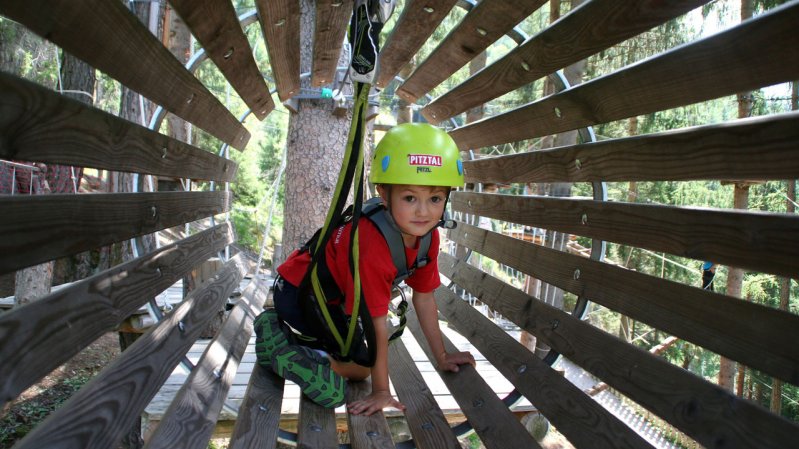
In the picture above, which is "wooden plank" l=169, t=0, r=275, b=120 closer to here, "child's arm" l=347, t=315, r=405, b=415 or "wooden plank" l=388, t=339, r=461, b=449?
"child's arm" l=347, t=315, r=405, b=415

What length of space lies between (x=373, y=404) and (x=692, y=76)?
6.27 feet

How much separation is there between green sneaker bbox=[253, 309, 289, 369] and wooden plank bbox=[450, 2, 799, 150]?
179 cm

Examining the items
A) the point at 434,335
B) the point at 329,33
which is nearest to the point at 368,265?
the point at 434,335

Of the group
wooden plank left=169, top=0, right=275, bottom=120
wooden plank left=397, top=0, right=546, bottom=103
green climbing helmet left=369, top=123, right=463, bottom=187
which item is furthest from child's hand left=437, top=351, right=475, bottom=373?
wooden plank left=169, top=0, right=275, bottom=120

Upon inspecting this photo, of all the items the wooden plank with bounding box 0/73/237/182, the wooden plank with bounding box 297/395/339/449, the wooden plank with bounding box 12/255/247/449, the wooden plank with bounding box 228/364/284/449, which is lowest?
the wooden plank with bounding box 297/395/339/449

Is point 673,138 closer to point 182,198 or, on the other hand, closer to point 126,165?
point 126,165

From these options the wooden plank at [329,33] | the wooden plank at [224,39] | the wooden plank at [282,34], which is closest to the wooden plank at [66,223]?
the wooden plank at [224,39]

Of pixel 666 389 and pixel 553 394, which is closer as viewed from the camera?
pixel 666 389

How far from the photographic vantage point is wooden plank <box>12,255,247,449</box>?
1573mm

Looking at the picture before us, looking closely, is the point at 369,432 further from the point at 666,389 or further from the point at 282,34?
the point at 282,34

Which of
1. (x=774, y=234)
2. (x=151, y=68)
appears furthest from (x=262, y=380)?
(x=774, y=234)

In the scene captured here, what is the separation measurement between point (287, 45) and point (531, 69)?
67.2 inches

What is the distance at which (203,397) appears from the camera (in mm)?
2541

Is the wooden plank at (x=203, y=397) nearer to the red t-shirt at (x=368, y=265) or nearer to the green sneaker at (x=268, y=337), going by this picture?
the green sneaker at (x=268, y=337)
